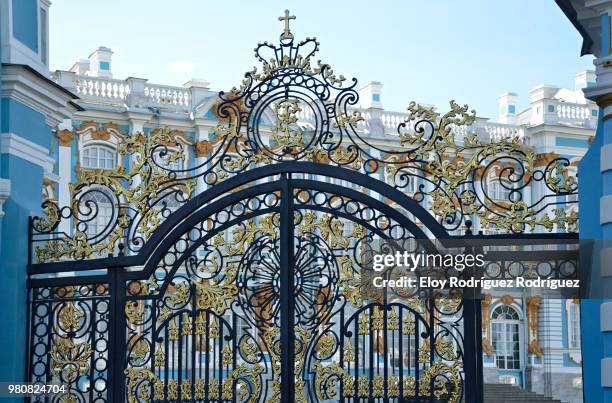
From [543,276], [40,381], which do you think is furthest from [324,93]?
[40,381]

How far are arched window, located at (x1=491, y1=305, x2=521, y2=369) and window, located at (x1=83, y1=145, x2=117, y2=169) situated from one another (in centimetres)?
794

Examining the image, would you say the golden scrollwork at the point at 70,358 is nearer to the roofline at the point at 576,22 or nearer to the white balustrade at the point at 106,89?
the roofline at the point at 576,22

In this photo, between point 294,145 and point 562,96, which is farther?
point 562,96

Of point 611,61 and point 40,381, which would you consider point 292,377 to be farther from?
point 611,61

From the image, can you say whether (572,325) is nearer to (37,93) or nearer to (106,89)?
(106,89)

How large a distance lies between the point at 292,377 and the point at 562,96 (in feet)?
68.8

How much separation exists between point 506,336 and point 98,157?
873 cm

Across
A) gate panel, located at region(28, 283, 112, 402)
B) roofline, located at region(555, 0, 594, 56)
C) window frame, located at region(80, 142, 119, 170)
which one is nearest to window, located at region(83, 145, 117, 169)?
window frame, located at region(80, 142, 119, 170)

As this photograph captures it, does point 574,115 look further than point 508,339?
Yes

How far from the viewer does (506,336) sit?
22.8m

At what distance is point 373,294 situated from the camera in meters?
6.90

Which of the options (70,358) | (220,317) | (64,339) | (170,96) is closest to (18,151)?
(64,339)

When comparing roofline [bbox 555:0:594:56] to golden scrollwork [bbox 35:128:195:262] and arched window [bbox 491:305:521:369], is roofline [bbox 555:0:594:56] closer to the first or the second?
golden scrollwork [bbox 35:128:195:262]

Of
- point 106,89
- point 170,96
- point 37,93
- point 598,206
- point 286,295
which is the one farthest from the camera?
point 170,96
